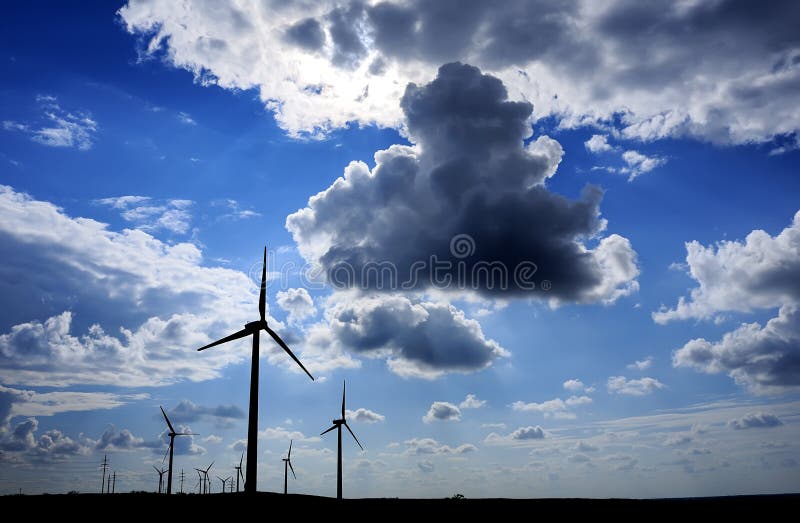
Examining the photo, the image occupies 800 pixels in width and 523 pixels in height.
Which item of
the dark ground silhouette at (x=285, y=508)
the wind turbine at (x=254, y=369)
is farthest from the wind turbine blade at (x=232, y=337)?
the dark ground silhouette at (x=285, y=508)

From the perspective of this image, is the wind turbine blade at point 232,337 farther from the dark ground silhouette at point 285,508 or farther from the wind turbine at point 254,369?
the dark ground silhouette at point 285,508

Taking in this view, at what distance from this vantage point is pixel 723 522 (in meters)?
69.0

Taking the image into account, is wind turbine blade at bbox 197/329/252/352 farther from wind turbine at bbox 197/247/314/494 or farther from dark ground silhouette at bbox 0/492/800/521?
dark ground silhouette at bbox 0/492/800/521

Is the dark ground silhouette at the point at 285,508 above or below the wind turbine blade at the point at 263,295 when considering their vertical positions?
below

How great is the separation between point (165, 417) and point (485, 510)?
115 metres

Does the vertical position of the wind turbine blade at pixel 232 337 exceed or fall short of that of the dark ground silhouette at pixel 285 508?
it exceeds it

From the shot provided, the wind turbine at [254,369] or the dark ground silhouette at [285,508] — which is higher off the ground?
the wind turbine at [254,369]

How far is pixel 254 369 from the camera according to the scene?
70.9 metres

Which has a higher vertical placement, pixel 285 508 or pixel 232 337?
pixel 232 337

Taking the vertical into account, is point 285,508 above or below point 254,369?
below

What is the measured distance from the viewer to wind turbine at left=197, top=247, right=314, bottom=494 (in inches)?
2571

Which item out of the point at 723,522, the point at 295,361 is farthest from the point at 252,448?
the point at 723,522

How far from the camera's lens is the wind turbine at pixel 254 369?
214ft

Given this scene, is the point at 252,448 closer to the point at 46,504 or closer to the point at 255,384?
the point at 255,384
